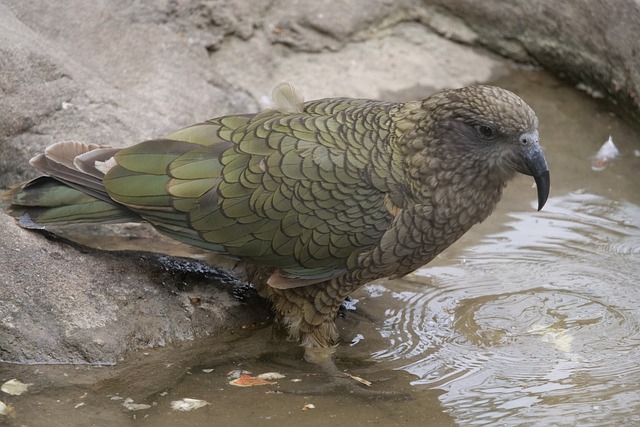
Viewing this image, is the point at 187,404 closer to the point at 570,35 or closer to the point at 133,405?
the point at 133,405

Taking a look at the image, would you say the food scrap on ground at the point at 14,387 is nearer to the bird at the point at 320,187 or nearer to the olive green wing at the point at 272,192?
the bird at the point at 320,187

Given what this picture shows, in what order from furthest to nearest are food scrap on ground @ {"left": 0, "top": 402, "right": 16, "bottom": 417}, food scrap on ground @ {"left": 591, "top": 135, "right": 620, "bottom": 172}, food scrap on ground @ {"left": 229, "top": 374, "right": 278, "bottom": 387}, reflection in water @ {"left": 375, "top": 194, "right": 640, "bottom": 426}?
food scrap on ground @ {"left": 591, "top": 135, "right": 620, "bottom": 172}
food scrap on ground @ {"left": 229, "top": 374, "right": 278, "bottom": 387}
reflection in water @ {"left": 375, "top": 194, "right": 640, "bottom": 426}
food scrap on ground @ {"left": 0, "top": 402, "right": 16, "bottom": 417}

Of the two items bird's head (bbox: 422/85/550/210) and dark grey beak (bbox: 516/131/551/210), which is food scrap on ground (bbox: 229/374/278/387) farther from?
dark grey beak (bbox: 516/131/551/210)

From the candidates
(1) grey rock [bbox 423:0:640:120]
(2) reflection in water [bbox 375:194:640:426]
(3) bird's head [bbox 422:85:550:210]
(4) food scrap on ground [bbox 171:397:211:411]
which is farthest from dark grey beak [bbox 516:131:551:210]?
(1) grey rock [bbox 423:0:640:120]

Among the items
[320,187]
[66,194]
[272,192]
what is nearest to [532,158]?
[320,187]

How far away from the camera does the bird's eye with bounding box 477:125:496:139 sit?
423 centimetres

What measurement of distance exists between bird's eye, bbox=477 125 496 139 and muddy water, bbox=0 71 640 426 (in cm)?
103

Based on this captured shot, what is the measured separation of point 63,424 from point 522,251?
9.18 ft

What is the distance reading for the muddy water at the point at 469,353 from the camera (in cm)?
399

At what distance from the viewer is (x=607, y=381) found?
418 centimetres

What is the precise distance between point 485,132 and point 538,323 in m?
1.10

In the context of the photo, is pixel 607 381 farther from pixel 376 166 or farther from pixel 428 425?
pixel 376 166

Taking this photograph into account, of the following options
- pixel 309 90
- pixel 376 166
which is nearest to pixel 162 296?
pixel 376 166

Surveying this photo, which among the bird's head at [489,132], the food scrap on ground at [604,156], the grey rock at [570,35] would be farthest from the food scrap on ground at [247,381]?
the grey rock at [570,35]
